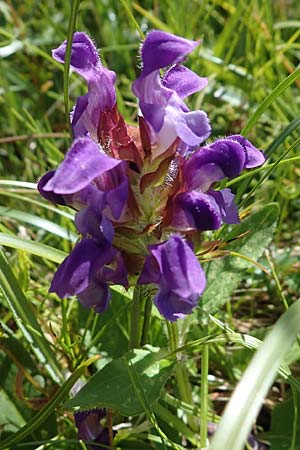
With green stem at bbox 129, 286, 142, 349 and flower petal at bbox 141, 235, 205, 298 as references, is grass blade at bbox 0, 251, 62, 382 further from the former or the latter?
flower petal at bbox 141, 235, 205, 298

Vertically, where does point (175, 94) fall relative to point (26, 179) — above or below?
above

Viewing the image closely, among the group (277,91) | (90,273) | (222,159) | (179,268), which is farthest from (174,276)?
(277,91)

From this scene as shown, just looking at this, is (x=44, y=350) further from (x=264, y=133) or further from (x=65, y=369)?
(x=264, y=133)

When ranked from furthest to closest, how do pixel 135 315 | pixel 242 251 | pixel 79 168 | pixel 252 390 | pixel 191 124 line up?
pixel 242 251 → pixel 135 315 → pixel 191 124 → pixel 79 168 → pixel 252 390

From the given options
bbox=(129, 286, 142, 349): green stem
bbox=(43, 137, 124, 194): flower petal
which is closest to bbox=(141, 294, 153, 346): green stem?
bbox=(129, 286, 142, 349): green stem

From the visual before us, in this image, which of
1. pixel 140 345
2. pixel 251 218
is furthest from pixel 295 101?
pixel 140 345

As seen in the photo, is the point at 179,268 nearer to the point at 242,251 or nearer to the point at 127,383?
the point at 127,383
